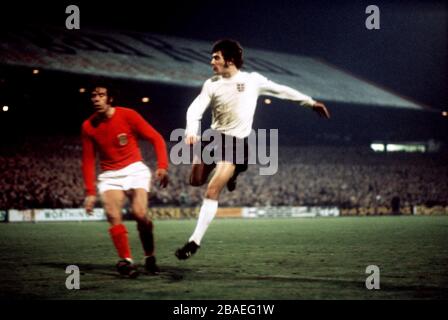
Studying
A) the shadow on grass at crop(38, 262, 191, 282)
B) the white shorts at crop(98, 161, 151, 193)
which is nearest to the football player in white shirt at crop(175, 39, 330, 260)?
the shadow on grass at crop(38, 262, 191, 282)

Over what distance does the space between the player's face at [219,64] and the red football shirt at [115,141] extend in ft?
3.49

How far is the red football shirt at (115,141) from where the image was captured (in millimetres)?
7914

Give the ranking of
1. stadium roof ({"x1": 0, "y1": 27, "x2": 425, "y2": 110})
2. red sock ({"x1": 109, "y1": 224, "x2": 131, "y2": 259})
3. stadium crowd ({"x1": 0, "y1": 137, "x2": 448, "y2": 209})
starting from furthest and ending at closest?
stadium crowd ({"x1": 0, "y1": 137, "x2": 448, "y2": 209}) < stadium roof ({"x1": 0, "y1": 27, "x2": 425, "y2": 110}) < red sock ({"x1": 109, "y1": 224, "x2": 131, "y2": 259})

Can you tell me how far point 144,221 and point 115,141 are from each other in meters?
1.02

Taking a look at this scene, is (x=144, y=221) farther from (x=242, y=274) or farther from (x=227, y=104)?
(x=227, y=104)

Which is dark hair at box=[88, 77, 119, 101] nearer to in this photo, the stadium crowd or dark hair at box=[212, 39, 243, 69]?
dark hair at box=[212, 39, 243, 69]

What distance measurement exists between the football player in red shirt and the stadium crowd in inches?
900

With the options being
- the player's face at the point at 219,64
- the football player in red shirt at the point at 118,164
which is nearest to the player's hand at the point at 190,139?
the football player in red shirt at the point at 118,164

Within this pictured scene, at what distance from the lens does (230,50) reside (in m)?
8.08

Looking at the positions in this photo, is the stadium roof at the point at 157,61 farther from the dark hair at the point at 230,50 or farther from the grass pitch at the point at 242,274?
the dark hair at the point at 230,50

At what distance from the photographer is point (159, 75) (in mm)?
33219

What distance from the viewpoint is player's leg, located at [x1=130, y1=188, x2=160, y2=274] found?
790 centimetres

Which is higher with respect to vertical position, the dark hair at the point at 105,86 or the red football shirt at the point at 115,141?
the dark hair at the point at 105,86
